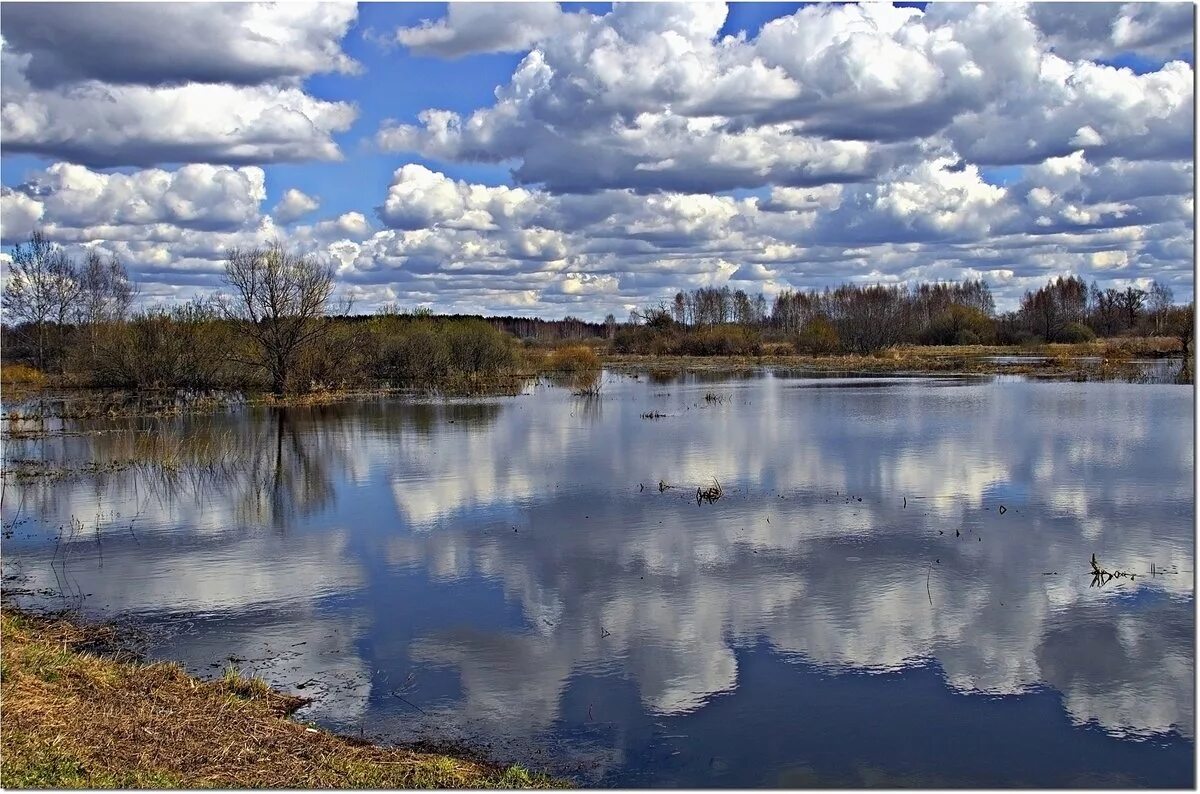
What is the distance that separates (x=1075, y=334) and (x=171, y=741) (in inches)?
3477

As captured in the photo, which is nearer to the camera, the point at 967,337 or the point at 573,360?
the point at 573,360

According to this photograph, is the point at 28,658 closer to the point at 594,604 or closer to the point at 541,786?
the point at 541,786

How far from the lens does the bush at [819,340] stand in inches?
3086

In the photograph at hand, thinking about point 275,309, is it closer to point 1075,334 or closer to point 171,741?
point 171,741

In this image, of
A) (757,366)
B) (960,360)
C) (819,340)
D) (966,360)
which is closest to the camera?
(966,360)

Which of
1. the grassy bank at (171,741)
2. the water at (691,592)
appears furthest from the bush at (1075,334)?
the grassy bank at (171,741)

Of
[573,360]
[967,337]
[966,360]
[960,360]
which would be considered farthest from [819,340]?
[573,360]

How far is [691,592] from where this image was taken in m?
11.7

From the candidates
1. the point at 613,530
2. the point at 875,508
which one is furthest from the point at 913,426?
the point at 613,530

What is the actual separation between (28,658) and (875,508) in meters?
11.8

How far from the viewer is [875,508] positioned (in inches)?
632

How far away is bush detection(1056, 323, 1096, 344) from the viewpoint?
83125 mm

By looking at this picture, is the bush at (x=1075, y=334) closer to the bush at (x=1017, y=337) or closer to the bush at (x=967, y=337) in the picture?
the bush at (x=1017, y=337)

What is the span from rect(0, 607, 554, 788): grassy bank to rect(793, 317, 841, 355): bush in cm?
7280
